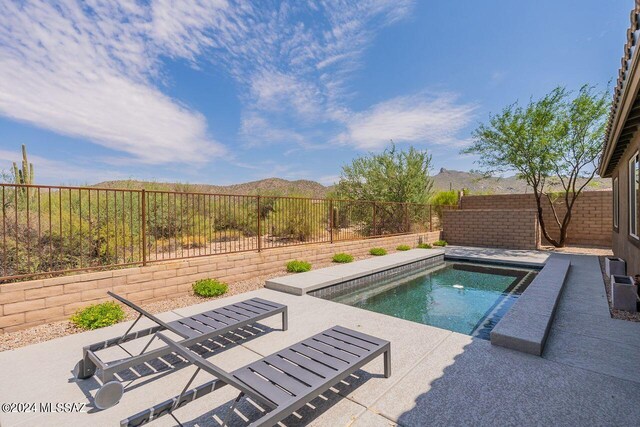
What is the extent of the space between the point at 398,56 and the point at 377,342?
1107cm

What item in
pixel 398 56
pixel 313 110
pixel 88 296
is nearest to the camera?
pixel 88 296

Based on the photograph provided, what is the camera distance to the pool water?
463cm

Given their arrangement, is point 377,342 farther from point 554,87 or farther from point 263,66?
point 554,87

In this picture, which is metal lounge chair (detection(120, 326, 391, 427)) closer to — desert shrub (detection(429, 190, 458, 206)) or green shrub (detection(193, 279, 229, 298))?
green shrub (detection(193, 279, 229, 298))

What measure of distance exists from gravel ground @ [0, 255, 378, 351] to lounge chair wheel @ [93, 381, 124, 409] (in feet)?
7.57

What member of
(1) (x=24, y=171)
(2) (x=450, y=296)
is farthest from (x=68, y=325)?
(1) (x=24, y=171)

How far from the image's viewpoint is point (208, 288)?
5289 mm

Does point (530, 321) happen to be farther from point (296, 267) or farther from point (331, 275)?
Answer: point (296, 267)

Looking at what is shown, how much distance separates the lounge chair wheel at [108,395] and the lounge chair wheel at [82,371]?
693 mm

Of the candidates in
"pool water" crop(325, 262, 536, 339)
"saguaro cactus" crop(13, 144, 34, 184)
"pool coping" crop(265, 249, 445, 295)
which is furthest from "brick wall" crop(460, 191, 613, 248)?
"saguaro cactus" crop(13, 144, 34, 184)

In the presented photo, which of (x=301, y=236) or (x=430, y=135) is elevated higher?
(x=430, y=135)

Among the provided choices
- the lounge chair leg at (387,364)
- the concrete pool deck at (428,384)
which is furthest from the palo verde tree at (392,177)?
the lounge chair leg at (387,364)

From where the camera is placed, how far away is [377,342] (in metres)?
2.65

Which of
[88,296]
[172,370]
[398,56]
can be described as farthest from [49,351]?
[398,56]
